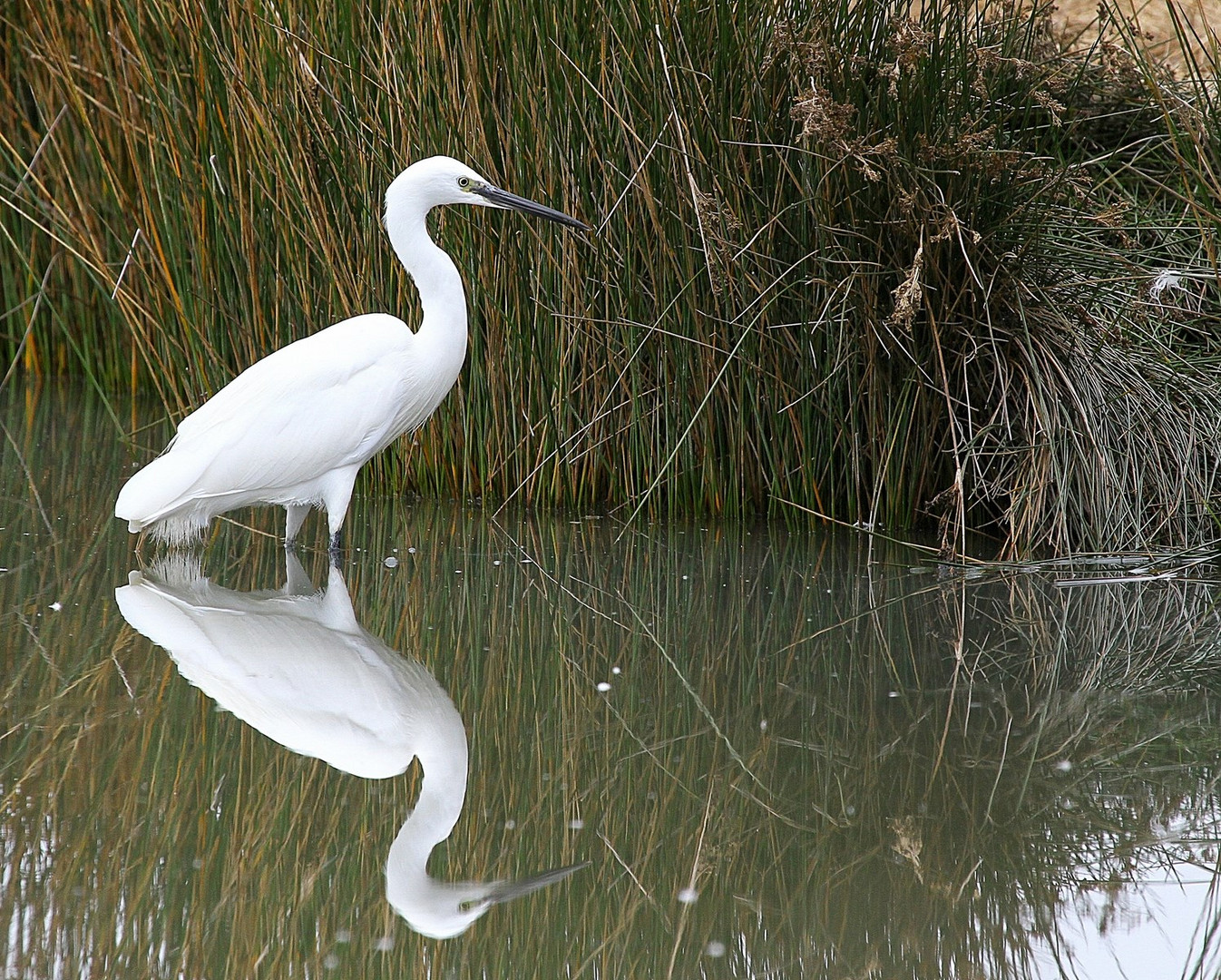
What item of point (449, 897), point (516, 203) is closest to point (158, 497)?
point (516, 203)

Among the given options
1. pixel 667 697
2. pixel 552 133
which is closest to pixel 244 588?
pixel 667 697

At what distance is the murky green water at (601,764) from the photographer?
1.89 meters

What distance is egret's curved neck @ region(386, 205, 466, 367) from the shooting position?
153 inches

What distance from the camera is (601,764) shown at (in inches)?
98.1

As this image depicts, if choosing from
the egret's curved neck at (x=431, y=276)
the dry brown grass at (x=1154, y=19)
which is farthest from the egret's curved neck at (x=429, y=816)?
the dry brown grass at (x=1154, y=19)

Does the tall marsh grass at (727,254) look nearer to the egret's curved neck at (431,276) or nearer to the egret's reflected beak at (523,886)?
the egret's curved neck at (431,276)

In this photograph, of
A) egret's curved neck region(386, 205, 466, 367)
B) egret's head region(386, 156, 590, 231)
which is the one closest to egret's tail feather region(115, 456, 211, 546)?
egret's curved neck region(386, 205, 466, 367)

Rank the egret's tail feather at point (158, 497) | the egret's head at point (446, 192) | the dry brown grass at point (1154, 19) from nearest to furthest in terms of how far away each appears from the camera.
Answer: the egret's tail feather at point (158, 497) → the egret's head at point (446, 192) → the dry brown grass at point (1154, 19)

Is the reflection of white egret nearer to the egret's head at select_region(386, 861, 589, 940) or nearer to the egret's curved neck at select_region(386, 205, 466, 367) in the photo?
the egret's head at select_region(386, 861, 589, 940)

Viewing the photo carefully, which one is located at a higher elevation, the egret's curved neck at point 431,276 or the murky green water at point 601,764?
the egret's curved neck at point 431,276

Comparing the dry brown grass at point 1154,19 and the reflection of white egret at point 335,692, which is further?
the dry brown grass at point 1154,19

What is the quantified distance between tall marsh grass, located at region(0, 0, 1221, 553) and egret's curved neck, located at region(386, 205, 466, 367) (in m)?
0.44

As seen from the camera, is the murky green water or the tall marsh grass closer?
the murky green water

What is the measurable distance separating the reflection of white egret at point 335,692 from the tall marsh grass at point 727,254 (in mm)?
1224
